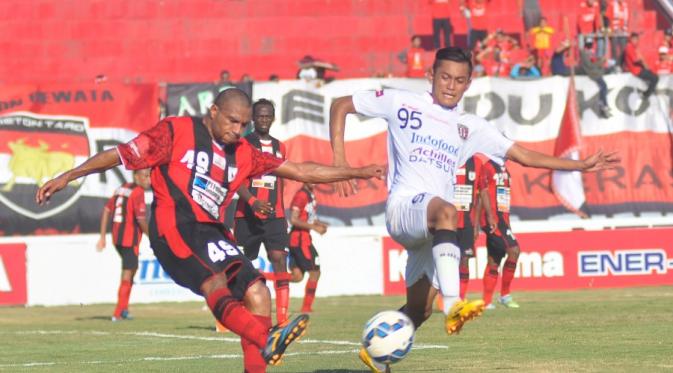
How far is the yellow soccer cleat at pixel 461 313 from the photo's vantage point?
9.55 metres

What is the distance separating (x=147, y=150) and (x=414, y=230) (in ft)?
6.87

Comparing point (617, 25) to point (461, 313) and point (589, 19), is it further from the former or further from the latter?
point (461, 313)

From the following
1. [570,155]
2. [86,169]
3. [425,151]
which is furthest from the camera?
[570,155]

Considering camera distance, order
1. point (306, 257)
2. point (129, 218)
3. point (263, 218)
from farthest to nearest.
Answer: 1. point (129, 218)
2. point (306, 257)
3. point (263, 218)

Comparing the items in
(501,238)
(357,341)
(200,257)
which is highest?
(200,257)

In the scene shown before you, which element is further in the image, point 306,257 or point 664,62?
point 664,62

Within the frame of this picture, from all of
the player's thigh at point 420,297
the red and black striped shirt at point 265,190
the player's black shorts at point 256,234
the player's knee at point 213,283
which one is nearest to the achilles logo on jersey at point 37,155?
the red and black striped shirt at point 265,190

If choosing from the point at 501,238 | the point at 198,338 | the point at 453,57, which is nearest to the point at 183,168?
the point at 453,57

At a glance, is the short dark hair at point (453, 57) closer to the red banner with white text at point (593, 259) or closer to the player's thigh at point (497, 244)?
the player's thigh at point (497, 244)

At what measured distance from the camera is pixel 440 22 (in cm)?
3450

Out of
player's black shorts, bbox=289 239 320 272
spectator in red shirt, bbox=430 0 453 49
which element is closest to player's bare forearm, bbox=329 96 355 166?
player's black shorts, bbox=289 239 320 272

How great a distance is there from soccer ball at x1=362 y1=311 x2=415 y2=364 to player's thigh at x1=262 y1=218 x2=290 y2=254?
6941mm

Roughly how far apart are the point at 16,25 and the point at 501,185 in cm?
1773

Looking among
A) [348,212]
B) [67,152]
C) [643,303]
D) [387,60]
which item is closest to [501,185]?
[643,303]
